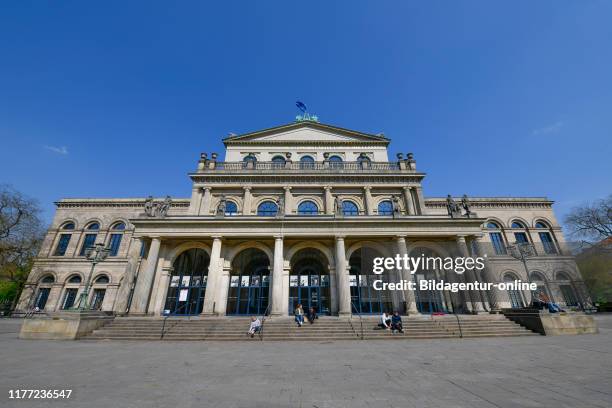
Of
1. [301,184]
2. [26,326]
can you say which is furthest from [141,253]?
[301,184]

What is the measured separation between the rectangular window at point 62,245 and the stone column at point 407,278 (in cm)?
3596

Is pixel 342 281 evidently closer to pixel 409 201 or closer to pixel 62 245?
pixel 409 201

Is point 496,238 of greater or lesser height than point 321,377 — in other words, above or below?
above

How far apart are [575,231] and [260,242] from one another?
38.3 meters

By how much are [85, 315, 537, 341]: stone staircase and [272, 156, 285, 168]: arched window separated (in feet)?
52.9

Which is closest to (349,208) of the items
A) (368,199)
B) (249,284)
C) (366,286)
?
(368,199)

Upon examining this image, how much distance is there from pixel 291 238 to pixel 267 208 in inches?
244

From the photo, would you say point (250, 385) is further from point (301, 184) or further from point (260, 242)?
point (301, 184)

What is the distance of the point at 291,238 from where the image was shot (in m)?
19.2

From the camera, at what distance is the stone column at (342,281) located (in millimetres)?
16578

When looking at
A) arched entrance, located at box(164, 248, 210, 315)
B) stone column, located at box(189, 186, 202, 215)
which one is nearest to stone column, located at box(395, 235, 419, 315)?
arched entrance, located at box(164, 248, 210, 315)

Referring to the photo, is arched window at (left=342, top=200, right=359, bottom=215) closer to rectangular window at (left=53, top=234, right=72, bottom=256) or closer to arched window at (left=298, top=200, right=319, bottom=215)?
arched window at (left=298, top=200, right=319, bottom=215)

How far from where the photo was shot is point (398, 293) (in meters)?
18.1

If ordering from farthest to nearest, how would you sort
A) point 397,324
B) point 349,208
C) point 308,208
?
point 349,208
point 308,208
point 397,324
